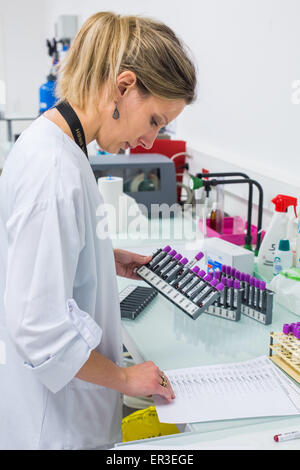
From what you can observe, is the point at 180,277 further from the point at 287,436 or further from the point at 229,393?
the point at 287,436

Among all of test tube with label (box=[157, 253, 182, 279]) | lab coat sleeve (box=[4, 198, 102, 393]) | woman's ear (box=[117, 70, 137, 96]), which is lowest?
test tube with label (box=[157, 253, 182, 279])

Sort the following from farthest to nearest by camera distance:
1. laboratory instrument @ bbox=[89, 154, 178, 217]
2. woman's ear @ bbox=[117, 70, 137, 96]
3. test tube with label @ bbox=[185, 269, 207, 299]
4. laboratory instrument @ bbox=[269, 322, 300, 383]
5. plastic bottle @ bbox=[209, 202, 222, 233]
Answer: laboratory instrument @ bbox=[89, 154, 178, 217], plastic bottle @ bbox=[209, 202, 222, 233], test tube with label @ bbox=[185, 269, 207, 299], laboratory instrument @ bbox=[269, 322, 300, 383], woman's ear @ bbox=[117, 70, 137, 96]

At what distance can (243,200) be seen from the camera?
2.07 m

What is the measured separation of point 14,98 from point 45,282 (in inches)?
260

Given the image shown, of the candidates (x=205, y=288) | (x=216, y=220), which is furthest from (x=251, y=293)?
(x=216, y=220)

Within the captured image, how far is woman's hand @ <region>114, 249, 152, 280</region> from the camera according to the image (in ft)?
4.09

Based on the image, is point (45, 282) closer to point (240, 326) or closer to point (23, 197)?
point (23, 197)

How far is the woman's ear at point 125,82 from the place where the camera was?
864mm

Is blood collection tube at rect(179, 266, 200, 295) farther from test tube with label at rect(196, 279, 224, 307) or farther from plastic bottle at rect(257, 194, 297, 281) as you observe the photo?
plastic bottle at rect(257, 194, 297, 281)

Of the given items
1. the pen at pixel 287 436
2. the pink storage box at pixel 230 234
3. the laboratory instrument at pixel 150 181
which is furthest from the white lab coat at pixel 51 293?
the laboratory instrument at pixel 150 181

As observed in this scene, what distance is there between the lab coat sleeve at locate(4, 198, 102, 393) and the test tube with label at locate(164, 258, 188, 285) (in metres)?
0.40

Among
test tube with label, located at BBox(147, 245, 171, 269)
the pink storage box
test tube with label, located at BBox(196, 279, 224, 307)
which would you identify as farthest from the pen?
the pink storage box

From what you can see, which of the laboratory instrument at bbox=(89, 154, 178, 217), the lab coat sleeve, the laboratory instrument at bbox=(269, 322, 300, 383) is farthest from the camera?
the laboratory instrument at bbox=(89, 154, 178, 217)
